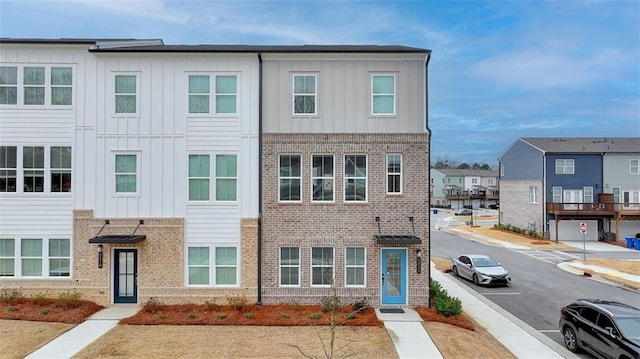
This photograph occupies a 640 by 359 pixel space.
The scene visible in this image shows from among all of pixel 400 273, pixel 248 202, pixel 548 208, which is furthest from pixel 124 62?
pixel 548 208

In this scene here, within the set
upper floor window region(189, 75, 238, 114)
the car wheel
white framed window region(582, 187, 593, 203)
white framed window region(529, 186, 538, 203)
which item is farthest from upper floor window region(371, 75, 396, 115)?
white framed window region(582, 187, 593, 203)

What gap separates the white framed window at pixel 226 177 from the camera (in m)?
14.6

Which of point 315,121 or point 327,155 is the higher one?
point 315,121

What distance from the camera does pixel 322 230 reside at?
1455 centimetres

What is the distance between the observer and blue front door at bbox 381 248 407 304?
14.5m

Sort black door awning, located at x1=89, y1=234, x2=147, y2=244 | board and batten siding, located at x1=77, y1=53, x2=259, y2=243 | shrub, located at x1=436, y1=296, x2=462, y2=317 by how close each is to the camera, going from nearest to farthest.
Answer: black door awning, located at x1=89, y1=234, x2=147, y2=244
shrub, located at x1=436, y1=296, x2=462, y2=317
board and batten siding, located at x1=77, y1=53, x2=259, y2=243

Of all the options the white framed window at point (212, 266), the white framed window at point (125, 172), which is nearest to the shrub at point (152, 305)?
the white framed window at point (212, 266)

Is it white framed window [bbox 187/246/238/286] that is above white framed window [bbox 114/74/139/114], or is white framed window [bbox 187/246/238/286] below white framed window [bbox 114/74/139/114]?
below

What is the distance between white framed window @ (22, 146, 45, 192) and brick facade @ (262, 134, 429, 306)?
803 cm

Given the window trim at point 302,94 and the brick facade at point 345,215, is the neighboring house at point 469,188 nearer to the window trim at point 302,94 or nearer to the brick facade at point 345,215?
the brick facade at point 345,215

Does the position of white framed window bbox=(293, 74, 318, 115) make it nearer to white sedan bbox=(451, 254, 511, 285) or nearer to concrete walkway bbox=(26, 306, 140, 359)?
concrete walkway bbox=(26, 306, 140, 359)

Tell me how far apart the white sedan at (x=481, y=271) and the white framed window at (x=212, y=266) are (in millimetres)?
12484

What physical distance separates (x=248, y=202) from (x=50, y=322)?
721 cm

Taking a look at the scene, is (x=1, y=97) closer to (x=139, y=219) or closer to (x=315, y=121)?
(x=139, y=219)
